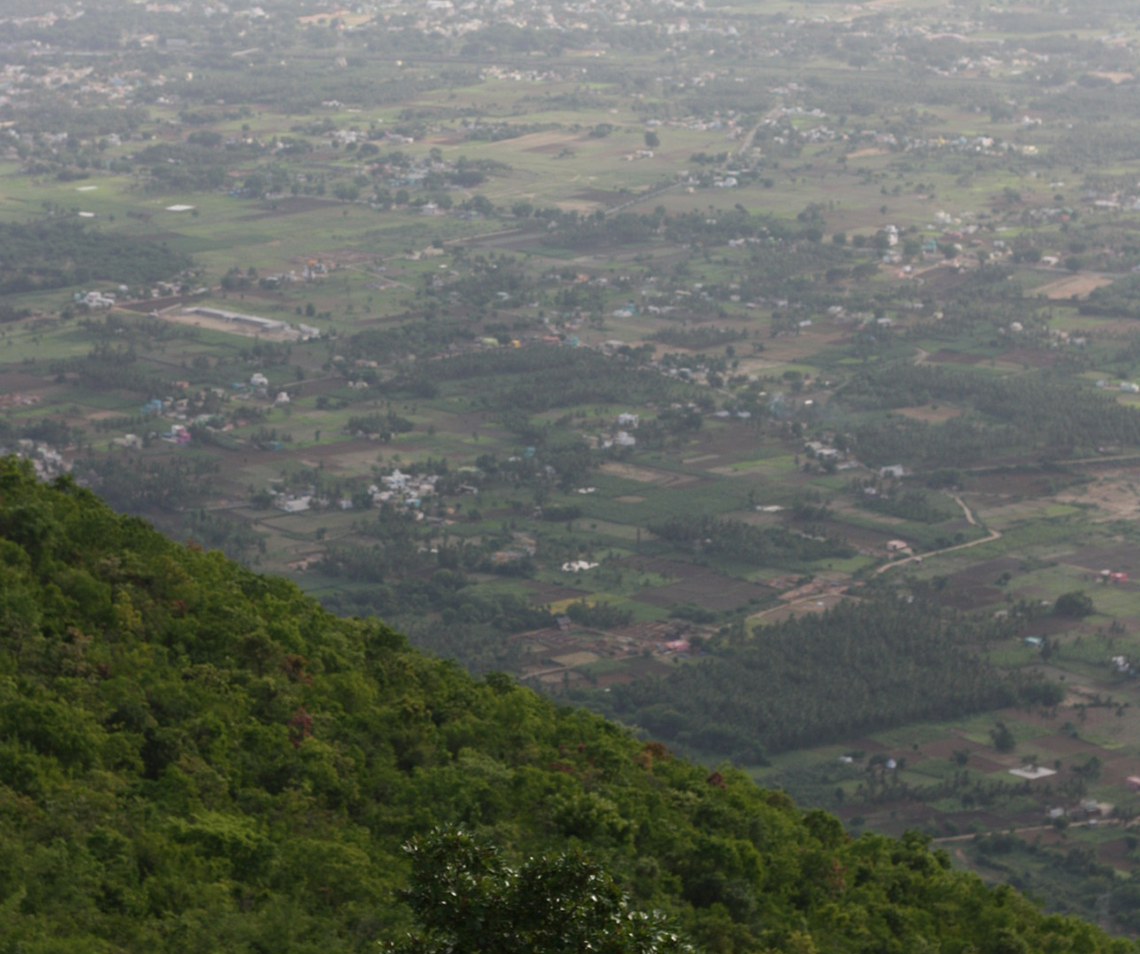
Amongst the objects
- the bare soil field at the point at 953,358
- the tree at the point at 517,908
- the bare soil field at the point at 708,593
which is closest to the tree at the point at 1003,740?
the bare soil field at the point at 708,593

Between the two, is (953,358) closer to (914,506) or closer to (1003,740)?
(914,506)

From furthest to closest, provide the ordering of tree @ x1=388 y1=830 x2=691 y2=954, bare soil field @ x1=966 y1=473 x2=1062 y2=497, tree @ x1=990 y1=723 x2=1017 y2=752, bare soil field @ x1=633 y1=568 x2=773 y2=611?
bare soil field @ x1=966 y1=473 x2=1062 y2=497 → bare soil field @ x1=633 y1=568 x2=773 y2=611 → tree @ x1=990 y1=723 x2=1017 y2=752 → tree @ x1=388 y1=830 x2=691 y2=954

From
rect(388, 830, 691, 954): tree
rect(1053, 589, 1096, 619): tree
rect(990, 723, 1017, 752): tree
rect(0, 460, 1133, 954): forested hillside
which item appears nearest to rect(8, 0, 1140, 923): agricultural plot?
rect(1053, 589, 1096, 619): tree

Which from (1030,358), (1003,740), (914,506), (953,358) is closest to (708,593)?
(914,506)

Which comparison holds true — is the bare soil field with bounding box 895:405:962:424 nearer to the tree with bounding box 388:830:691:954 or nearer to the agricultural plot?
the agricultural plot

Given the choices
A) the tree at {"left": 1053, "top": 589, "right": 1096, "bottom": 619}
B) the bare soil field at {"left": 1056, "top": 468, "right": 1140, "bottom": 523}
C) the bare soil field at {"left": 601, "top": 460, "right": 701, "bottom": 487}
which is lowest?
the bare soil field at {"left": 1056, "top": 468, "right": 1140, "bottom": 523}

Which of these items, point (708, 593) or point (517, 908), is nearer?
point (517, 908)

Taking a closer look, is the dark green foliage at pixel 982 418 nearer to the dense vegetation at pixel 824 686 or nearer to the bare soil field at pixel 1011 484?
the bare soil field at pixel 1011 484

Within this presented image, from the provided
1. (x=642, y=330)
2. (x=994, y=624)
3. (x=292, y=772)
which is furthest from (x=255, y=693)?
(x=642, y=330)
